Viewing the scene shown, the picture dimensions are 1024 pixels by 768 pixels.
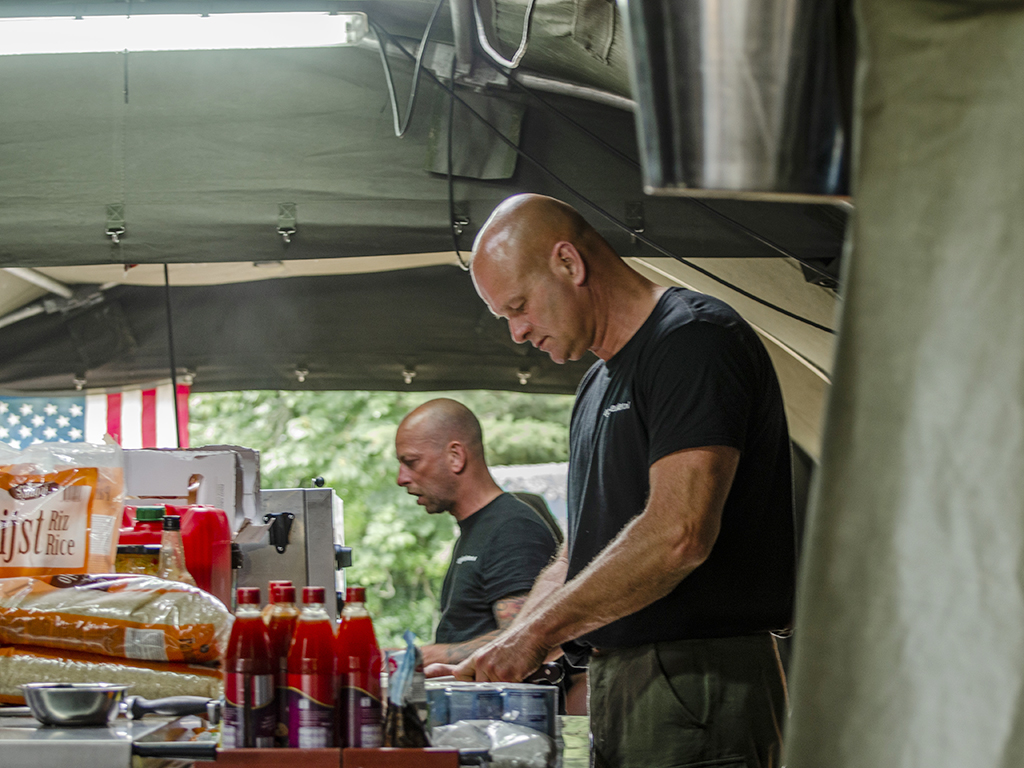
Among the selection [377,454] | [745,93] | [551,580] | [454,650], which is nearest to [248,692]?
[745,93]

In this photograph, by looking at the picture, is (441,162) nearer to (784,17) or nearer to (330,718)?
(330,718)

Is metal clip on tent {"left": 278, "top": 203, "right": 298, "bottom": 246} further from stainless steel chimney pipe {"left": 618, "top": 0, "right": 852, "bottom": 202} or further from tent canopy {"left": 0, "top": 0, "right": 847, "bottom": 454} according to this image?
stainless steel chimney pipe {"left": 618, "top": 0, "right": 852, "bottom": 202}

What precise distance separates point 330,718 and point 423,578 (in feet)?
33.5

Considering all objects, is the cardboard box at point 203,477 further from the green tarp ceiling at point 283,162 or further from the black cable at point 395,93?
the black cable at point 395,93

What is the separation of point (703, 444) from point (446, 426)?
2366 mm

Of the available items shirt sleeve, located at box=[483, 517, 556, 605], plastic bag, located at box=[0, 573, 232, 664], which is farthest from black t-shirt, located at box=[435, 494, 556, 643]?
plastic bag, located at box=[0, 573, 232, 664]

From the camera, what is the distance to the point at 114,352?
14.7 feet

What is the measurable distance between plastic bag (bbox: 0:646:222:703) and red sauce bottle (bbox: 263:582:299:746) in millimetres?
310

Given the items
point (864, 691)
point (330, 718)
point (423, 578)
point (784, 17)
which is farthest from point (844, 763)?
point (423, 578)

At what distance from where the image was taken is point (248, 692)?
1454mm

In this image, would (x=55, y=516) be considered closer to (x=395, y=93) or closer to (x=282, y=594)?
(x=282, y=594)

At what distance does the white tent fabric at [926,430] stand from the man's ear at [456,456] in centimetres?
347

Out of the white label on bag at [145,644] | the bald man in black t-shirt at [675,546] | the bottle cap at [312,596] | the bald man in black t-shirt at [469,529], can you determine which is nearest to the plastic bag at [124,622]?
the white label on bag at [145,644]

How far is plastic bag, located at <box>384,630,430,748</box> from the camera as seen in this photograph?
145cm
